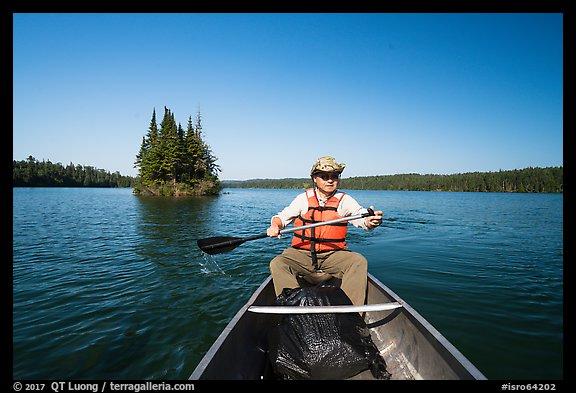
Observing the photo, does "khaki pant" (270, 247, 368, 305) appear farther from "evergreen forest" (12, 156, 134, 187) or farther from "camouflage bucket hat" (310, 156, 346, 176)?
"evergreen forest" (12, 156, 134, 187)

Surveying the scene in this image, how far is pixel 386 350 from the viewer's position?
3.01 metres

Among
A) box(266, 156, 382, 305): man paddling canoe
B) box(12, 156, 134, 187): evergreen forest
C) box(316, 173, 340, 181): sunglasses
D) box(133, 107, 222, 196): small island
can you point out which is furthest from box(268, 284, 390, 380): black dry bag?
box(12, 156, 134, 187): evergreen forest

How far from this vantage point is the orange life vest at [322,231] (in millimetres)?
4082

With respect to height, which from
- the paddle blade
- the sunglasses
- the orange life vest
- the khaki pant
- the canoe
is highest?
the sunglasses

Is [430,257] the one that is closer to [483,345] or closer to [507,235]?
[483,345]

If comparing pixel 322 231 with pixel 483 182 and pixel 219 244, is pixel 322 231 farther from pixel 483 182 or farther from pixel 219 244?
pixel 483 182

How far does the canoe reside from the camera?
2020mm

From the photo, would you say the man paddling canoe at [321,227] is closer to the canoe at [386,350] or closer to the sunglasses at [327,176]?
the sunglasses at [327,176]

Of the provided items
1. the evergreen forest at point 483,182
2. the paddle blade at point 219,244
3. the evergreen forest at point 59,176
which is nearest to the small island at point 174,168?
the paddle blade at point 219,244

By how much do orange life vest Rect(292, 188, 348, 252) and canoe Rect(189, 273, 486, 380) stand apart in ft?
3.43

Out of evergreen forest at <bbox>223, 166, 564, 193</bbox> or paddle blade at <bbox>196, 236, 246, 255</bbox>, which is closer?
paddle blade at <bbox>196, 236, 246, 255</bbox>

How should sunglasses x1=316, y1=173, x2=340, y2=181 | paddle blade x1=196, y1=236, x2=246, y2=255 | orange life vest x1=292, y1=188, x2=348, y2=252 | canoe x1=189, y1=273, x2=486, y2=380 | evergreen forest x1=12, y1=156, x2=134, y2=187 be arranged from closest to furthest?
canoe x1=189, y1=273, x2=486, y2=380 → sunglasses x1=316, y1=173, x2=340, y2=181 → orange life vest x1=292, y1=188, x2=348, y2=252 → paddle blade x1=196, y1=236, x2=246, y2=255 → evergreen forest x1=12, y1=156, x2=134, y2=187

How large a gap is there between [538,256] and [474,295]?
17.5 ft

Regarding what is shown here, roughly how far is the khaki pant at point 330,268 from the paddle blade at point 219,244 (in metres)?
0.93
